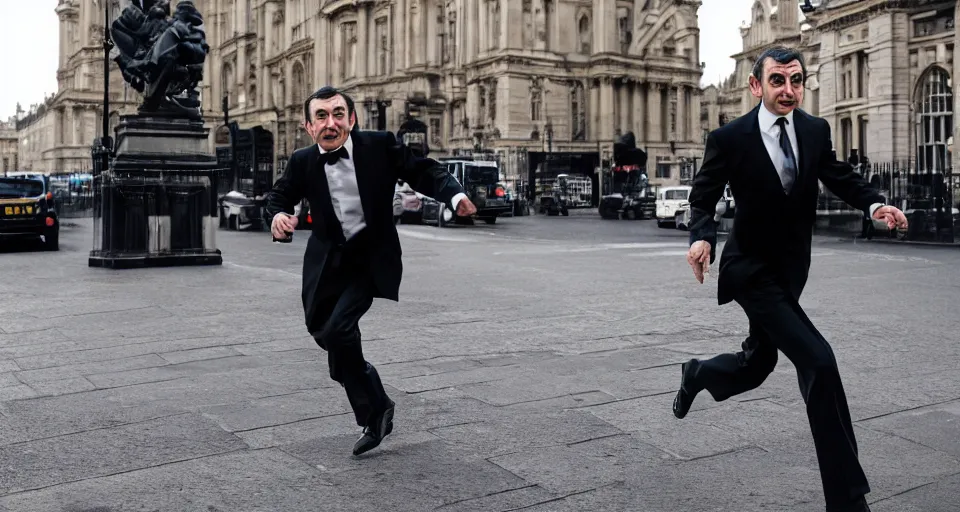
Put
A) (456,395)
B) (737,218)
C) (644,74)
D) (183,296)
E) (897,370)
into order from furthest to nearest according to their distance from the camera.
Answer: (644,74) < (183,296) < (897,370) < (456,395) < (737,218)

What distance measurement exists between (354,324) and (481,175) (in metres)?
34.5

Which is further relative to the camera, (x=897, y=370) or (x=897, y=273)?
(x=897, y=273)

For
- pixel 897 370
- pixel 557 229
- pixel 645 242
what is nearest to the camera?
pixel 897 370

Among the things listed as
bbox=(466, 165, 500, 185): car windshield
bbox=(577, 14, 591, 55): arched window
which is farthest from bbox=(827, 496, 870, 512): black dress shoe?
bbox=(577, 14, 591, 55): arched window

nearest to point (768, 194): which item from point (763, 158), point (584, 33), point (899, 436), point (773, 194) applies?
point (773, 194)

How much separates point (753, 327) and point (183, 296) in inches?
360

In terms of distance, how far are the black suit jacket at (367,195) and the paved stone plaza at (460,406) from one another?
0.86 metres

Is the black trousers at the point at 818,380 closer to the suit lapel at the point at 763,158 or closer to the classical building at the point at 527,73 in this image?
the suit lapel at the point at 763,158

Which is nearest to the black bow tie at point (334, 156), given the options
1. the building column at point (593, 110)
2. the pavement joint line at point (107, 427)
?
the pavement joint line at point (107, 427)

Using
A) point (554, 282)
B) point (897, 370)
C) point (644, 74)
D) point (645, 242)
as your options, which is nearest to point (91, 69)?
point (644, 74)

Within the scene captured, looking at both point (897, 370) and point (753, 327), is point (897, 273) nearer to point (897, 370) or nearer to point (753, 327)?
point (897, 370)

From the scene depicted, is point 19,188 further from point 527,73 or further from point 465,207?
point 527,73

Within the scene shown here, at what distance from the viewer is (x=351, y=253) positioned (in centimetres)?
532

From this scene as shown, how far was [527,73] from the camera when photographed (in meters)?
57.5
